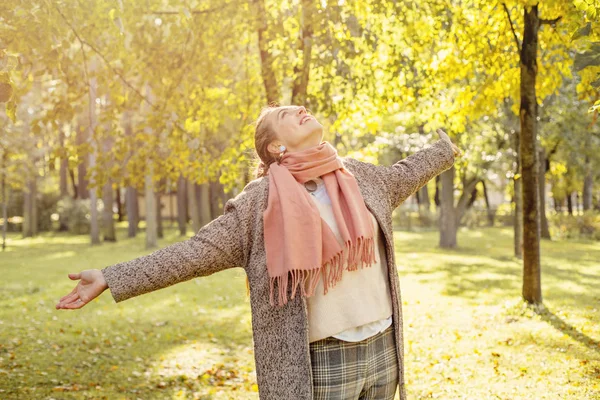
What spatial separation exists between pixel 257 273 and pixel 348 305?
404 millimetres

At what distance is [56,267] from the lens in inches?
736

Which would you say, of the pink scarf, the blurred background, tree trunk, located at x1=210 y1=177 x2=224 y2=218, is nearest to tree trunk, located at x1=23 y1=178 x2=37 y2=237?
tree trunk, located at x1=210 y1=177 x2=224 y2=218

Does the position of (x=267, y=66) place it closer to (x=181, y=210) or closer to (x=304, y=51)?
(x=304, y=51)

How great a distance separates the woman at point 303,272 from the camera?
2697 mm

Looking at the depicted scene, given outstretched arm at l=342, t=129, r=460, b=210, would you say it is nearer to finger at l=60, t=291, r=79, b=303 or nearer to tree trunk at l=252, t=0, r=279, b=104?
finger at l=60, t=291, r=79, b=303

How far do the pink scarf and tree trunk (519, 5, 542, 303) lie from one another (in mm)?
6359

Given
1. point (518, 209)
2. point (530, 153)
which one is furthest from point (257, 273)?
point (518, 209)

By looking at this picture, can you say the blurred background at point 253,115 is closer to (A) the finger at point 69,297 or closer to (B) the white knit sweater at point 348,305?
(B) the white knit sweater at point 348,305

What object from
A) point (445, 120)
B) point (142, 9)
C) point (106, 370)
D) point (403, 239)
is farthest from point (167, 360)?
point (403, 239)

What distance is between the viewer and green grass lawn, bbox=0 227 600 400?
20.8ft

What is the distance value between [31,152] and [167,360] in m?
23.1

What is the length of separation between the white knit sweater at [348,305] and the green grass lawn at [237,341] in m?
0.86

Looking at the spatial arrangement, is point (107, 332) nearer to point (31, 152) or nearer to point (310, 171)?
point (310, 171)

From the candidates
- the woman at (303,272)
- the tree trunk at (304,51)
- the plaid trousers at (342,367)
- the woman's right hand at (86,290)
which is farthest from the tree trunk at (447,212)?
the woman's right hand at (86,290)
